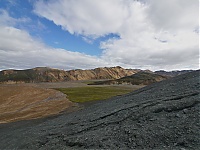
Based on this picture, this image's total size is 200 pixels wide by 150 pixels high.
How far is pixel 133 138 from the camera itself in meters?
13.2

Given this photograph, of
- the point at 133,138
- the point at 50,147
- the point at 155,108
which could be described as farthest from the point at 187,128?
the point at 50,147

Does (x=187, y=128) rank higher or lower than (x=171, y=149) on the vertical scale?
higher

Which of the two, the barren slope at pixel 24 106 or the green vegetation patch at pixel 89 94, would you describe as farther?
the green vegetation patch at pixel 89 94

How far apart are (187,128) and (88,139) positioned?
296 inches

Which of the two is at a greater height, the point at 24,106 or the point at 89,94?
the point at 89,94

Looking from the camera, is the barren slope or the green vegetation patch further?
the green vegetation patch

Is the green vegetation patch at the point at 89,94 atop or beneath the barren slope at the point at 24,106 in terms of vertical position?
atop

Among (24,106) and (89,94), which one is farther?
(89,94)

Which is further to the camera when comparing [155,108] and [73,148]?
[155,108]

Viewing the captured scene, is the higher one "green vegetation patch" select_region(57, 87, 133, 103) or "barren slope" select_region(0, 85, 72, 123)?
"green vegetation patch" select_region(57, 87, 133, 103)

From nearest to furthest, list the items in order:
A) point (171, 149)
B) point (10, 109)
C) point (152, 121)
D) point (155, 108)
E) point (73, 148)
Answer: point (171, 149)
point (73, 148)
point (152, 121)
point (155, 108)
point (10, 109)

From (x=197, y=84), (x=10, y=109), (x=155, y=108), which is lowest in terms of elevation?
(x=10, y=109)

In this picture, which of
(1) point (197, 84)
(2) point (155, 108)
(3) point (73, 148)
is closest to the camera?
(3) point (73, 148)

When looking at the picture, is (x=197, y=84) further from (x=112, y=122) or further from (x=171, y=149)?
(x=171, y=149)
